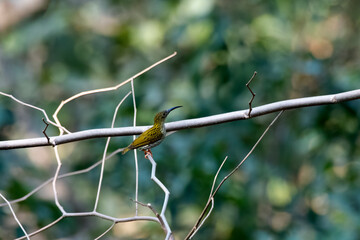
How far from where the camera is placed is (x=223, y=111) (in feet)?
16.8

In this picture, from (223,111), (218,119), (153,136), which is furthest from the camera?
(223,111)

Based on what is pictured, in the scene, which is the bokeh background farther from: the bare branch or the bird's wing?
the bare branch

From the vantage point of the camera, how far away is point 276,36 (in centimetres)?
635

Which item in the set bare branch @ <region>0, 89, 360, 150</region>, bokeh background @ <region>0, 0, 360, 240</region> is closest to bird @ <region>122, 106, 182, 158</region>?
bare branch @ <region>0, 89, 360, 150</region>

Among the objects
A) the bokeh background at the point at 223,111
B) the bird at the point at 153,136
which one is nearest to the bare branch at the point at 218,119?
the bird at the point at 153,136

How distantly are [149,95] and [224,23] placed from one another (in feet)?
3.23

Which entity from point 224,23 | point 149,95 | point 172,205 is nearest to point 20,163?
point 149,95

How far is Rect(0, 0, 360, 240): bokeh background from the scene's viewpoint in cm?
486

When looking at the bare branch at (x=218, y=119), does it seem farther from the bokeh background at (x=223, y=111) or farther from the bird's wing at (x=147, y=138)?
the bokeh background at (x=223, y=111)

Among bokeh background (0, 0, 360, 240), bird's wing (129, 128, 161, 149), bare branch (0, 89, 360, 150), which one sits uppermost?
bare branch (0, 89, 360, 150)

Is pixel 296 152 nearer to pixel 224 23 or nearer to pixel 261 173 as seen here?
pixel 261 173

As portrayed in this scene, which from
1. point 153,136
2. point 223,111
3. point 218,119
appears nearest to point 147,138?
point 153,136

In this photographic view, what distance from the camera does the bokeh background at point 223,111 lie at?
4.86 m

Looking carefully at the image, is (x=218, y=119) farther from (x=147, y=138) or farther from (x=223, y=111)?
(x=223, y=111)
